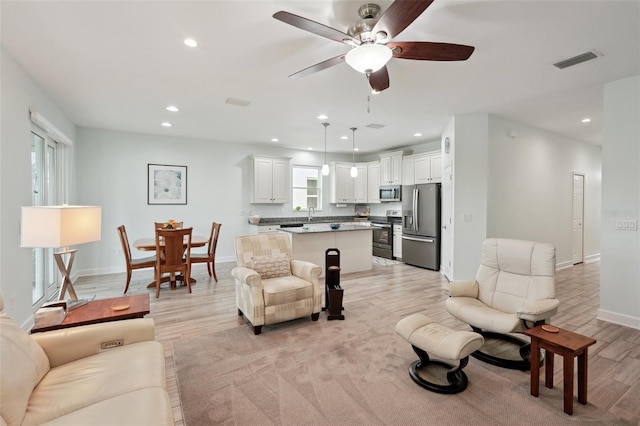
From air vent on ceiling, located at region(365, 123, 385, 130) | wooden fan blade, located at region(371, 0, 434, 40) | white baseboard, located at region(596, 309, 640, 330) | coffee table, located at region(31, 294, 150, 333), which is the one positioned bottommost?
white baseboard, located at region(596, 309, 640, 330)

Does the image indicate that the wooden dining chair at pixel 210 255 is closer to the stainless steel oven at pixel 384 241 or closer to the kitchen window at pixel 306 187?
the kitchen window at pixel 306 187

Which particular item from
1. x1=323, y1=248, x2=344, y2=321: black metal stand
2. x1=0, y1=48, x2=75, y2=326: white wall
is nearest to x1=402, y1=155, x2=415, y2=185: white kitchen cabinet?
x1=323, y1=248, x2=344, y2=321: black metal stand

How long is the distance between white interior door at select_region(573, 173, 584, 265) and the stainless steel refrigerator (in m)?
3.20

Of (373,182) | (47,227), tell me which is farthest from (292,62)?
(373,182)

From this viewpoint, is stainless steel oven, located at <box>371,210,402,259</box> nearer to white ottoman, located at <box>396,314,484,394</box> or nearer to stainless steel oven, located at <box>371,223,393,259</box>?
stainless steel oven, located at <box>371,223,393,259</box>

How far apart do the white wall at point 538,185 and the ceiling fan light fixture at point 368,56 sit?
3.56 meters

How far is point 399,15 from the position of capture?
5.88ft

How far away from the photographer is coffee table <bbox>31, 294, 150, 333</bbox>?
78.2 inches

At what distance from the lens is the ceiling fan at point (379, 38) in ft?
5.83

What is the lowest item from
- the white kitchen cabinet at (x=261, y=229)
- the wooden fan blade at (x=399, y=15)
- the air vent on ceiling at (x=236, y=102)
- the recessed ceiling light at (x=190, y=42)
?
the white kitchen cabinet at (x=261, y=229)

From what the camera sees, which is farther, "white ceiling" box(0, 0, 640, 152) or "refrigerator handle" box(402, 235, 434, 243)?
"refrigerator handle" box(402, 235, 434, 243)

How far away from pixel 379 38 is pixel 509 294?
8.27ft

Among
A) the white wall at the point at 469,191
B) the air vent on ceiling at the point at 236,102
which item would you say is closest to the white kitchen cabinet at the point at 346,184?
the white wall at the point at 469,191

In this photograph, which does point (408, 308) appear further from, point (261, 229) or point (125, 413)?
point (261, 229)
